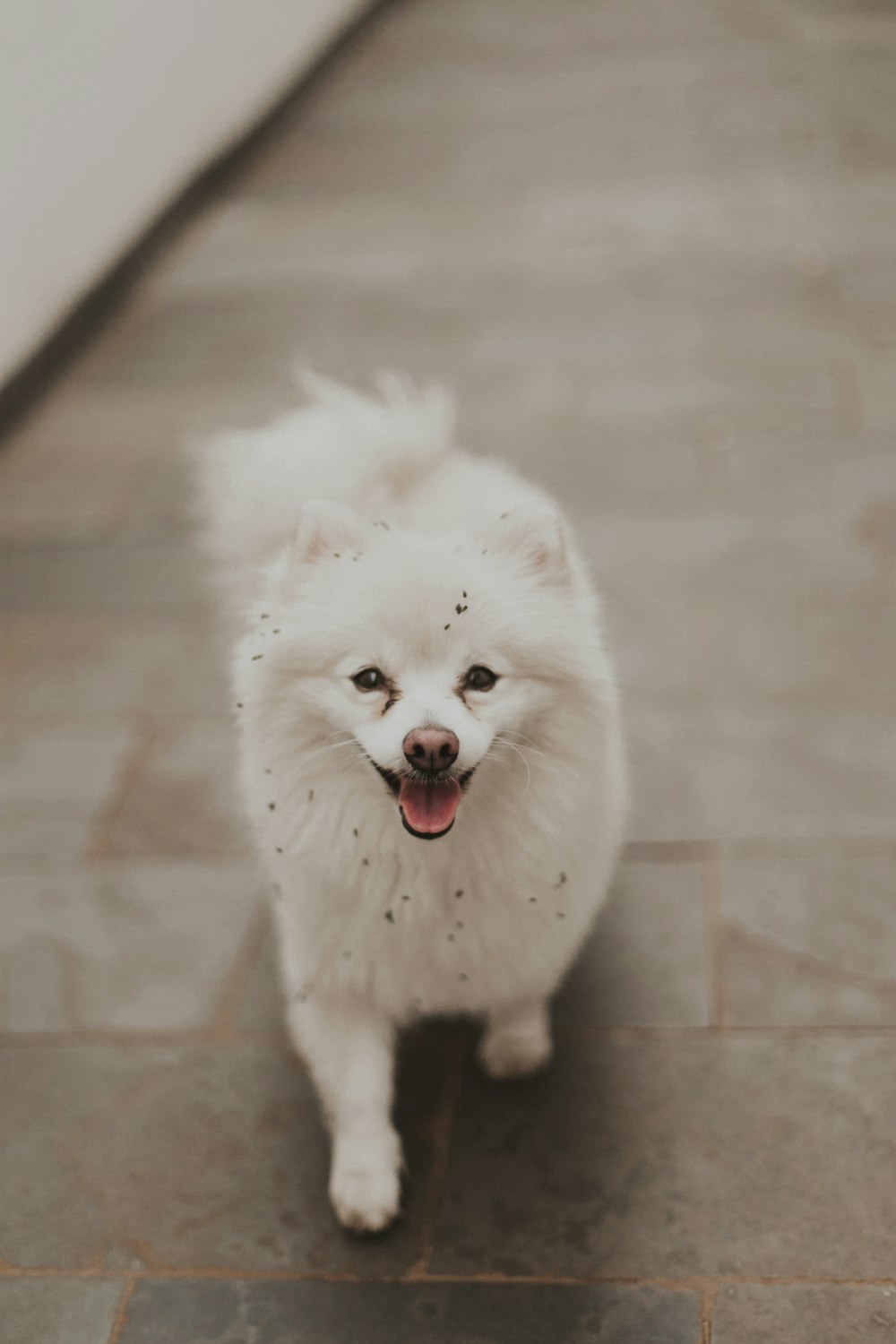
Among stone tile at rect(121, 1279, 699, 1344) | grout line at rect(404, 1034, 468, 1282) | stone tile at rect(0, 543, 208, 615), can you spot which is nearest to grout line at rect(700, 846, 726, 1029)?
grout line at rect(404, 1034, 468, 1282)

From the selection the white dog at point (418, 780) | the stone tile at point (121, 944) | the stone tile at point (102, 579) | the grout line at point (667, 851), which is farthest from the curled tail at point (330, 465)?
the stone tile at point (102, 579)

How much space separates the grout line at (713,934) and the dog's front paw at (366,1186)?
0.67 m

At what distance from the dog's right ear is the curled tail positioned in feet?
1.52

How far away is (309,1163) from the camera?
223 centimetres

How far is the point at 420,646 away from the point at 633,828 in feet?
4.03

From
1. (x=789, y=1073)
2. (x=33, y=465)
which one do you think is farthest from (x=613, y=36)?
(x=789, y=1073)

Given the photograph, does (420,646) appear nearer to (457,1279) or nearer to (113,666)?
(457,1279)

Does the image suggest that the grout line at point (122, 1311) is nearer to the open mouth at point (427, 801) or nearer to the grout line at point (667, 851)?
the open mouth at point (427, 801)

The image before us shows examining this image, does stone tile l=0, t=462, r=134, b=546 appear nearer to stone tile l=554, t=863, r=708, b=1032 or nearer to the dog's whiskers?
stone tile l=554, t=863, r=708, b=1032

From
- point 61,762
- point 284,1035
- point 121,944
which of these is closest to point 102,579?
point 61,762

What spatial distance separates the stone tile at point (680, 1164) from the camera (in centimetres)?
202

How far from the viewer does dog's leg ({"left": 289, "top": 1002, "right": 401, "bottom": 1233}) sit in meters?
2.08

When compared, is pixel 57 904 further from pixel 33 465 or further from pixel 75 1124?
pixel 33 465

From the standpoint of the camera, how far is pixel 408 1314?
1.97 m
